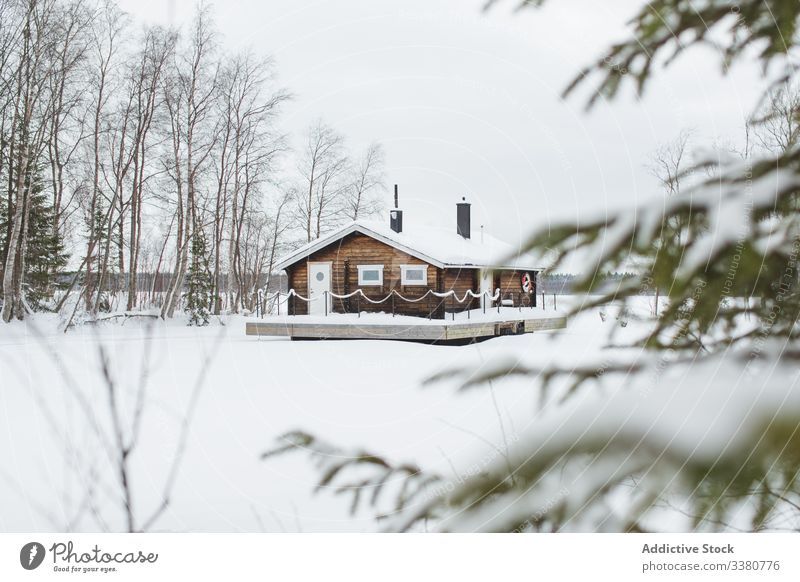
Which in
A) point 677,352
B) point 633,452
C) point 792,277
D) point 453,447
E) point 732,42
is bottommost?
point 453,447

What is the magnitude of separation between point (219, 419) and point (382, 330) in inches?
150

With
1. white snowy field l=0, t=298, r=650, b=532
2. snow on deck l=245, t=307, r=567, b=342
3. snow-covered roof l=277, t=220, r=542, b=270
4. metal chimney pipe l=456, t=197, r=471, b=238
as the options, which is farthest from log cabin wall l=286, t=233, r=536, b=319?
white snowy field l=0, t=298, r=650, b=532

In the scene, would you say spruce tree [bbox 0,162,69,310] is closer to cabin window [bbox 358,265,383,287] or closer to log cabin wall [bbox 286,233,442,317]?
log cabin wall [bbox 286,233,442,317]

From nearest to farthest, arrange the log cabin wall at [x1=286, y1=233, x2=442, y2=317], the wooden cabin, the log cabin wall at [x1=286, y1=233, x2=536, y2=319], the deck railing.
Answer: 1. the deck railing
2. the wooden cabin
3. the log cabin wall at [x1=286, y1=233, x2=536, y2=319]
4. the log cabin wall at [x1=286, y1=233, x2=442, y2=317]

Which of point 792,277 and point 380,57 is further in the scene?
point 380,57

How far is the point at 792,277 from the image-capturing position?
0.72 meters

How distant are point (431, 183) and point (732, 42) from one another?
136 centimetres

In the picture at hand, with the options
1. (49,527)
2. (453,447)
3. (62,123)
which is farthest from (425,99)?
(62,123)

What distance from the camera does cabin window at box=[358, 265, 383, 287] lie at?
8656mm

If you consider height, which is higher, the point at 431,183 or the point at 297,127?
the point at 297,127

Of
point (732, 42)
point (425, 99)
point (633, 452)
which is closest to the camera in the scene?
point (633, 452)

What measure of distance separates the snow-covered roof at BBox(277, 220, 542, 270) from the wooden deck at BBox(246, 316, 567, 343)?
37.8 inches
